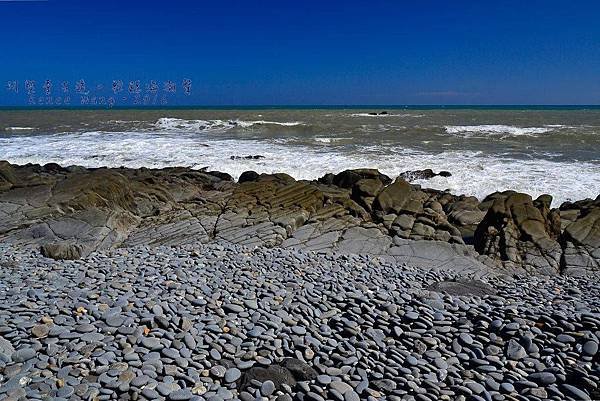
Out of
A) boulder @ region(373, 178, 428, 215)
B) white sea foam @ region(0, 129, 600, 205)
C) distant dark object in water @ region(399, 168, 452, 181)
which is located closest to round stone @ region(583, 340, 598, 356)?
boulder @ region(373, 178, 428, 215)

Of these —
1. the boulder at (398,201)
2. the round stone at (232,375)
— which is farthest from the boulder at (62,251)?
the boulder at (398,201)

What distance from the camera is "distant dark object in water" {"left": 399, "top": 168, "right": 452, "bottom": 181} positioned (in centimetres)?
1558

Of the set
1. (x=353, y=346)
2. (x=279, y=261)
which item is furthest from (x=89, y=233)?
(x=353, y=346)

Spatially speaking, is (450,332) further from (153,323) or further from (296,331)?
(153,323)

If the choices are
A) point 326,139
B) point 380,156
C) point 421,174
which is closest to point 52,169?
point 421,174

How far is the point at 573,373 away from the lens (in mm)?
4062

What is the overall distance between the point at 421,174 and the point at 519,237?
7.33m

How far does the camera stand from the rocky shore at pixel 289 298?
3.98 metres

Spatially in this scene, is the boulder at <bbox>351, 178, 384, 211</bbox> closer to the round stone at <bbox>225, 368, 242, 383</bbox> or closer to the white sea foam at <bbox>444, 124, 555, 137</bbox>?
the round stone at <bbox>225, 368, 242, 383</bbox>

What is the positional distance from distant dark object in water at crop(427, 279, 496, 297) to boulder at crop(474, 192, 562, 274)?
173cm

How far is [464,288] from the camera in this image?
6.52m

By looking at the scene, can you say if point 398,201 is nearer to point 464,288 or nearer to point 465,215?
point 465,215

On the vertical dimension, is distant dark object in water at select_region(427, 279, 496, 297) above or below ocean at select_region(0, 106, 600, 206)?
below

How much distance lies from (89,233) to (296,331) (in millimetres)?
5303
